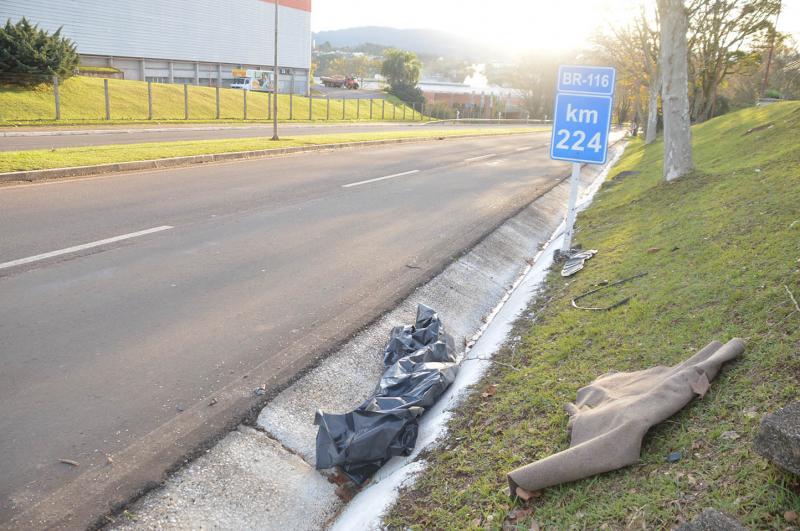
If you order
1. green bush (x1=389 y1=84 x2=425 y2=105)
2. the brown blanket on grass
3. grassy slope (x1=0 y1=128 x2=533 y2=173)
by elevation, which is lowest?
the brown blanket on grass

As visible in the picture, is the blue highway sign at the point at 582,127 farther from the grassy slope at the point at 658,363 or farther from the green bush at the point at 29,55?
the green bush at the point at 29,55

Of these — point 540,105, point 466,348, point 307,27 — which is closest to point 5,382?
point 466,348

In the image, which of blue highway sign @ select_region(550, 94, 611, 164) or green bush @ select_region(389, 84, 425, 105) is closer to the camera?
blue highway sign @ select_region(550, 94, 611, 164)

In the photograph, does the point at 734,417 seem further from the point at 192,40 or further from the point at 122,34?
the point at 192,40

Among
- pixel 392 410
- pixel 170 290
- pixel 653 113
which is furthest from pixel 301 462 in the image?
pixel 653 113

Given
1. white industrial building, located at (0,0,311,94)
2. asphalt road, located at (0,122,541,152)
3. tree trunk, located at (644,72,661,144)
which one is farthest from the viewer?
white industrial building, located at (0,0,311,94)

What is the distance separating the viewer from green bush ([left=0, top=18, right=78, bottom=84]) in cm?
2864

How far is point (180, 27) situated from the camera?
5584 centimetres

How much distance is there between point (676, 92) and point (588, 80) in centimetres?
507

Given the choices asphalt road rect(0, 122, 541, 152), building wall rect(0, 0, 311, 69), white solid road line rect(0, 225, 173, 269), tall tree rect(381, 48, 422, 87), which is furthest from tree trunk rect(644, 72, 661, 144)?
tall tree rect(381, 48, 422, 87)

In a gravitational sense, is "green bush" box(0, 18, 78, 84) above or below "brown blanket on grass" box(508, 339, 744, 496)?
above

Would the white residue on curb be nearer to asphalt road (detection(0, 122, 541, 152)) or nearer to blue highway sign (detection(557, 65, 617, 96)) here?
blue highway sign (detection(557, 65, 617, 96))

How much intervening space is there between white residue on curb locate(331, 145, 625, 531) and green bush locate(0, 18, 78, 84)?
97.2 ft

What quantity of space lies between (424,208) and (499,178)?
6.42 metres
